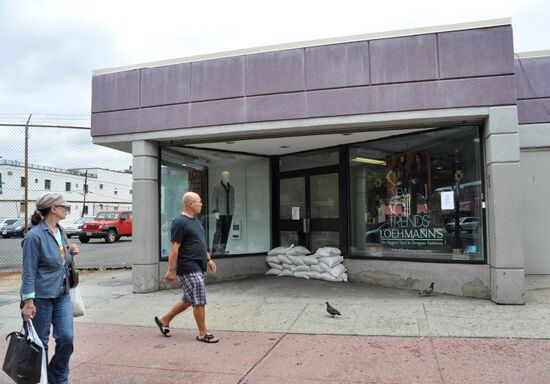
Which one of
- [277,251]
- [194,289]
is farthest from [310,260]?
[194,289]

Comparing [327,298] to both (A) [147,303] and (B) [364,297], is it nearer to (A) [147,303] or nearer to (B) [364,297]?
(B) [364,297]

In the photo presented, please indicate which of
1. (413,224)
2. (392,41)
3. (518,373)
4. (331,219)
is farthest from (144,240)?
(518,373)

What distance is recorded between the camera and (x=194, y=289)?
5.59 meters

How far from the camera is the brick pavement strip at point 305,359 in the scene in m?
4.48

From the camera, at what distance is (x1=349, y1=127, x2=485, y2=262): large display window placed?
25.8ft

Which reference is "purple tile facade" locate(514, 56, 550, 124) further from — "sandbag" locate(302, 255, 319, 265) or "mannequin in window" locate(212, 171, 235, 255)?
"mannequin in window" locate(212, 171, 235, 255)

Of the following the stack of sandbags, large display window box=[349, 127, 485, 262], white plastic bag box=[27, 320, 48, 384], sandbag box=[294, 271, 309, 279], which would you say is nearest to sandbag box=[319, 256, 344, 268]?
the stack of sandbags

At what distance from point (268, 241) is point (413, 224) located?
11.3ft

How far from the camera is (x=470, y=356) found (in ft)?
16.2

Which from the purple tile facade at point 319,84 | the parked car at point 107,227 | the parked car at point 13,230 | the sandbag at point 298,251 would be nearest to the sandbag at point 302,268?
the sandbag at point 298,251

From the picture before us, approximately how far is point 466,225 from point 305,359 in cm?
411

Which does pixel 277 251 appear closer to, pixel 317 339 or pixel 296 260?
pixel 296 260

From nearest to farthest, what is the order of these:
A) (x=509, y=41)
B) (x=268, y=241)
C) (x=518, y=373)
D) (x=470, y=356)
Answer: (x=518, y=373) < (x=470, y=356) < (x=509, y=41) < (x=268, y=241)

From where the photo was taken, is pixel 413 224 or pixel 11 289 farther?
pixel 11 289
